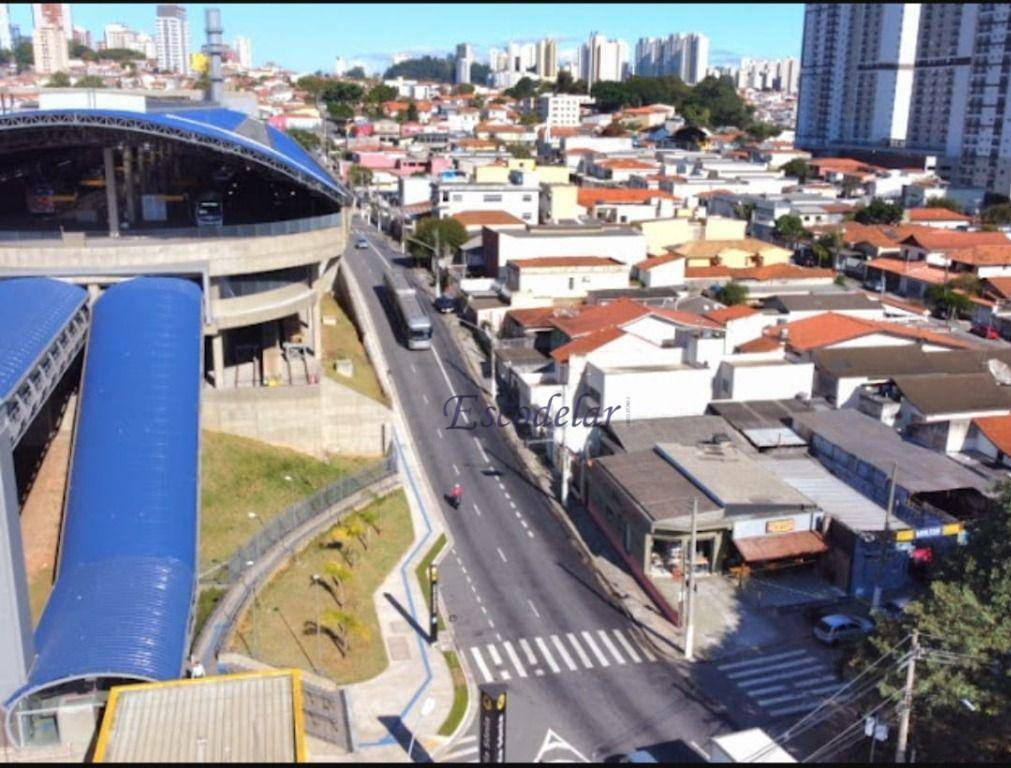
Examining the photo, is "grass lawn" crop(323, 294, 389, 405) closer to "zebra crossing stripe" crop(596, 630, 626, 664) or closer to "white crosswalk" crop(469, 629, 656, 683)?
"white crosswalk" crop(469, 629, 656, 683)

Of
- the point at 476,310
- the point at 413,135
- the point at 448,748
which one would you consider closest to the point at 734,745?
the point at 448,748

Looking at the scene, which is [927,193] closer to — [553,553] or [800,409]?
[800,409]

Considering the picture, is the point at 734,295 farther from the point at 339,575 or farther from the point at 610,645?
the point at 339,575

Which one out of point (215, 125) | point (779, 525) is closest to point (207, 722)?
point (779, 525)

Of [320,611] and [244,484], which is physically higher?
[244,484]

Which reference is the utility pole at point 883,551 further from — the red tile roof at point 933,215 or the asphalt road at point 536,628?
the red tile roof at point 933,215

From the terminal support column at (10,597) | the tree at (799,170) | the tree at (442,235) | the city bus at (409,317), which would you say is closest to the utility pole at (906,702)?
the terminal support column at (10,597)

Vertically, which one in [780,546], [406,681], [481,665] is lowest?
[481,665]

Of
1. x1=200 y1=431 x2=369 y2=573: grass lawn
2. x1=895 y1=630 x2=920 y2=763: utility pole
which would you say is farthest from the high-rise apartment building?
x1=895 y1=630 x2=920 y2=763: utility pole
